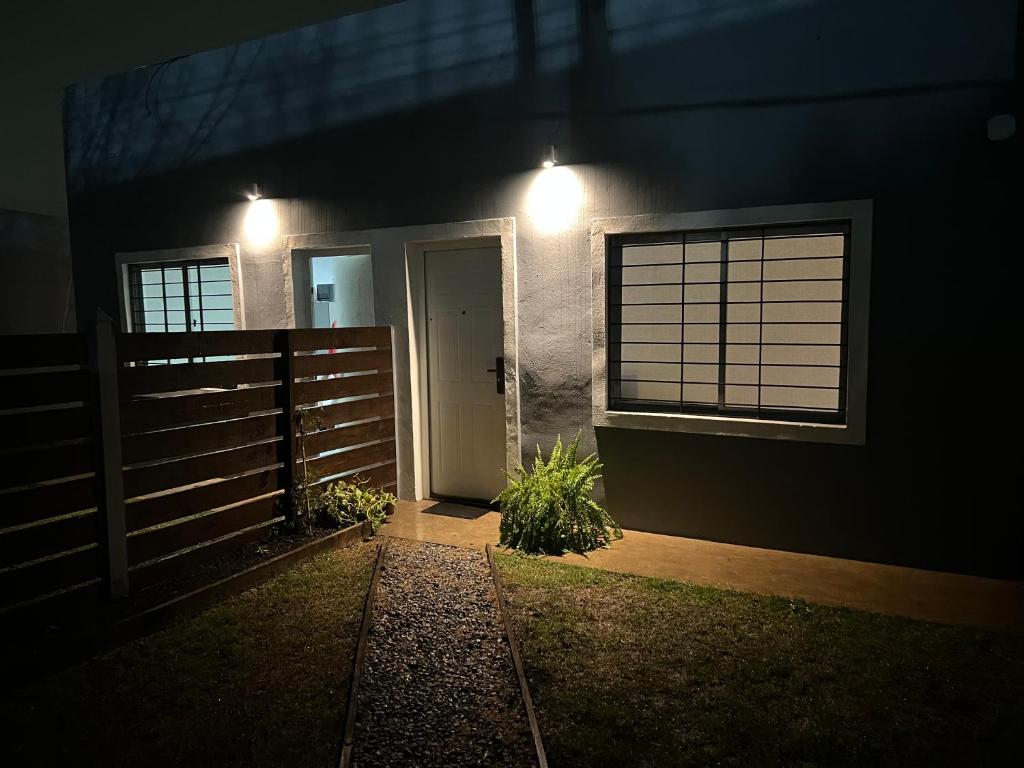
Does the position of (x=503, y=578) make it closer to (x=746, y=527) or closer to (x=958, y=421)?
(x=746, y=527)

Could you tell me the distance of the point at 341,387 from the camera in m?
6.94

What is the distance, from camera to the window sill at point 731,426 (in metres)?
5.74

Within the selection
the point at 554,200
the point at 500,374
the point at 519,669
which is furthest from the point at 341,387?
the point at 519,669

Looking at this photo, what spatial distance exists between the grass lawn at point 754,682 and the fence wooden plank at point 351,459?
2410 millimetres

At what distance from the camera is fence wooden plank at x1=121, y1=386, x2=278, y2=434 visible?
501cm

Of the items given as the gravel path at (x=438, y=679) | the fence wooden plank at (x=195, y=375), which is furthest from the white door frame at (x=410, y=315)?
the gravel path at (x=438, y=679)

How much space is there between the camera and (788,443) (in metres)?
5.97

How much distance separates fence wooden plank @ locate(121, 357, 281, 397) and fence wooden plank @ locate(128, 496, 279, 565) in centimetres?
100

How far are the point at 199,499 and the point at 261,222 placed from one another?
3996mm

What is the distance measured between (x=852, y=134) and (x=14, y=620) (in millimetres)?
6503

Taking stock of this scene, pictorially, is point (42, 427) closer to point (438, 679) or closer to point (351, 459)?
point (438, 679)

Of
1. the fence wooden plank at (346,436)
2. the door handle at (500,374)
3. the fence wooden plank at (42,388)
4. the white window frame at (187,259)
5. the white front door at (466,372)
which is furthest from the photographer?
the white window frame at (187,259)

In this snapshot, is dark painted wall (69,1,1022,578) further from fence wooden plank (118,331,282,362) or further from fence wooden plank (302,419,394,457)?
fence wooden plank (118,331,282,362)

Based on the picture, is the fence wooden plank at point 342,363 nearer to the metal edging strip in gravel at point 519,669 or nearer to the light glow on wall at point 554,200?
the light glow on wall at point 554,200
